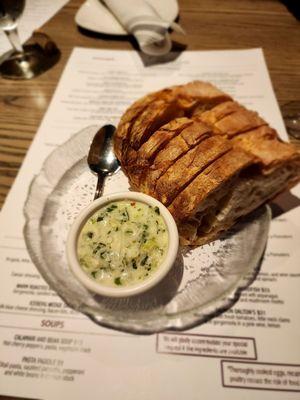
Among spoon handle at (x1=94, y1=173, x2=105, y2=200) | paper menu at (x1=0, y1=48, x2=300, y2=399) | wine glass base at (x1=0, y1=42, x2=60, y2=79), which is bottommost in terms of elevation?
paper menu at (x1=0, y1=48, x2=300, y2=399)

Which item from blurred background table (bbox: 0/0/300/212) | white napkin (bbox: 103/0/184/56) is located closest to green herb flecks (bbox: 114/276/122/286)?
blurred background table (bbox: 0/0/300/212)

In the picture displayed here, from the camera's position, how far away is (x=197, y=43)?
6.34 ft

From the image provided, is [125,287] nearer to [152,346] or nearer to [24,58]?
[152,346]

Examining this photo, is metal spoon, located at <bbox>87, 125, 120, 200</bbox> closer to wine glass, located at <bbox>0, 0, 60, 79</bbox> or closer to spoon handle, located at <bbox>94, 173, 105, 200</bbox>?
spoon handle, located at <bbox>94, 173, 105, 200</bbox>

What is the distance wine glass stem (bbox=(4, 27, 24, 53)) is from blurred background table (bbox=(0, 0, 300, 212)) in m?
0.22

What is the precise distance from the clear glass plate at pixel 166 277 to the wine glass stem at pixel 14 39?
1041 mm

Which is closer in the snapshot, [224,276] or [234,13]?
[224,276]

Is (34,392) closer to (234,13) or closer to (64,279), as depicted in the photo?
(64,279)

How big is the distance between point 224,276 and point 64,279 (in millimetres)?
498

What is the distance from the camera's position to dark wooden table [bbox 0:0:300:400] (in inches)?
61.5

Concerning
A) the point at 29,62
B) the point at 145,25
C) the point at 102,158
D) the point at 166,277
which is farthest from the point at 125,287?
the point at 29,62

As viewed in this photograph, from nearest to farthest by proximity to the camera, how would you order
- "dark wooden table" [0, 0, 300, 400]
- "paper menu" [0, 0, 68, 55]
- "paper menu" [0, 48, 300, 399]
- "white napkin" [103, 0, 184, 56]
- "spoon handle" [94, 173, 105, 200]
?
1. "paper menu" [0, 48, 300, 399]
2. "spoon handle" [94, 173, 105, 200]
3. "dark wooden table" [0, 0, 300, 400]
4. "white napkin" [103, 0, 184, 56]
5. "paper menu" [0, 0, 68, 55]

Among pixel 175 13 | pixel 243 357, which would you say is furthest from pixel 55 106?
pixel 243 357

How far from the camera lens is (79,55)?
192 cm
